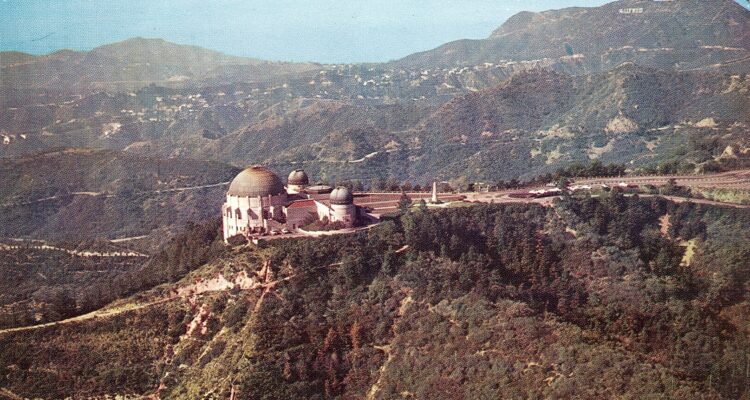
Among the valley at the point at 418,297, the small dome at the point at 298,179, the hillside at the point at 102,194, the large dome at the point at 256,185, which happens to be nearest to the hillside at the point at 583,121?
the valley at the point at 418,297

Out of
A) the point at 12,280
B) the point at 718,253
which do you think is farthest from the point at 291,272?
the point at 12,280

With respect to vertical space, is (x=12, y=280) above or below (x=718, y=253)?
below

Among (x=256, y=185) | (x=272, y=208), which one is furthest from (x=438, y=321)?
(x=256, y=185)

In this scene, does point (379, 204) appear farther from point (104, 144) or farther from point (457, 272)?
point (104, 144)

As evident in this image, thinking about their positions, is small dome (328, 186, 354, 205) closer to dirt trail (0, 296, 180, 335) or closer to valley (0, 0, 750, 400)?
valley (0, 0, 750, 400)

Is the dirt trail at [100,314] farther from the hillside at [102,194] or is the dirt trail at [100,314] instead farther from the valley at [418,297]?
the hillside at [102,194]

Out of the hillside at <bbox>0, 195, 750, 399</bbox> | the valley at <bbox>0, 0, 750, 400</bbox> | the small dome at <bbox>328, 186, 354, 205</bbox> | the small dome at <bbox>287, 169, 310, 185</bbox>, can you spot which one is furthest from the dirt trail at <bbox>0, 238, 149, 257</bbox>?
the small dome at <bbox>328, 186, 354, 205</bbox>
